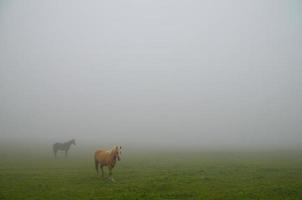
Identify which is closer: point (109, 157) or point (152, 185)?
point (152, 185)

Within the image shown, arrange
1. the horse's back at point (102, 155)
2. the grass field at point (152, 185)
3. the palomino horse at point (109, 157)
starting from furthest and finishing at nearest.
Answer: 1. the horse's back at point (102, 155)
2. the palomino horse at point (109, 157)
3. the grass field at point (152, 185)

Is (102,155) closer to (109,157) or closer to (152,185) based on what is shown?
(109,157)

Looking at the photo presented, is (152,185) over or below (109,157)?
below

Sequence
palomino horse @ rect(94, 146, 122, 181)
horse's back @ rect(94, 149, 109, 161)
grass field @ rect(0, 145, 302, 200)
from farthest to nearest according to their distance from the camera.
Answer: horse's back @ rect(94, 149, 109, 161) < palomino horse @ rect(94, 146, 122, 181) < grass field @ rect(0, 145, 302, 200)

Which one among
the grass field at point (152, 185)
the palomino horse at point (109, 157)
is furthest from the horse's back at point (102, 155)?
the grass field at point (152, 185)

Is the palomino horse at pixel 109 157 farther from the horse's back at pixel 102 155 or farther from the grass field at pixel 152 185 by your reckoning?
the grass field at pixel 152 185

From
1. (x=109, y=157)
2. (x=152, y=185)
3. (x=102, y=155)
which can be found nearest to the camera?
(x=152, y=185)

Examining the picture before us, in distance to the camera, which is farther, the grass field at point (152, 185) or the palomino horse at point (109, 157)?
the palomino horse at point (109, 157)

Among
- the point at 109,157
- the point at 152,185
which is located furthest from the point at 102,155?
the point at 152,185

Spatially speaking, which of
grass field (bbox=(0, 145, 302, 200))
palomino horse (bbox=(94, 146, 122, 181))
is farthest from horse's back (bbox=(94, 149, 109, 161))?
grass field (bbox=(0, 145, 302, 200))

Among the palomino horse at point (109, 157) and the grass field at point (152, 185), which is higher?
the palomino horse at point (109, 157)

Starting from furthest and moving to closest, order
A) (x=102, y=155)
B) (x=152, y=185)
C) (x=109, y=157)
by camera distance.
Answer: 1. (x=102, y=155)
2. (x=109, y=157)
3. (x=152, y=185)

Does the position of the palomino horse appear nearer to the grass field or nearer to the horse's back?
the horse's back

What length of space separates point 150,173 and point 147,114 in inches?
6609
